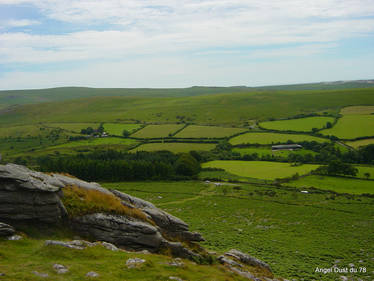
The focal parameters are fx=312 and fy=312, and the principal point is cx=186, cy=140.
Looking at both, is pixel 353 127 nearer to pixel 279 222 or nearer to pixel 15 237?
pixel 279 222

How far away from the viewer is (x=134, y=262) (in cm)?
2258

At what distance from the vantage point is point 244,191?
85.1 meters

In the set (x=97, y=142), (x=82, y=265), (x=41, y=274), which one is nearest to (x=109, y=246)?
(x=82, y=265)

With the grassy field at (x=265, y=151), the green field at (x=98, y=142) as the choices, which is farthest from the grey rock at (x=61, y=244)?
the green field at (x=98, y=142)

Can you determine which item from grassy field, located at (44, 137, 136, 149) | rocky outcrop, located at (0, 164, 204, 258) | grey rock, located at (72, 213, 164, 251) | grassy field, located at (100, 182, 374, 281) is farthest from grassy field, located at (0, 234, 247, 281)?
grassy field, located at (44, 137, 136, 149)

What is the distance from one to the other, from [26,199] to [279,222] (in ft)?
155

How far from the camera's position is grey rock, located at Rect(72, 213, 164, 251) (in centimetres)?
2734

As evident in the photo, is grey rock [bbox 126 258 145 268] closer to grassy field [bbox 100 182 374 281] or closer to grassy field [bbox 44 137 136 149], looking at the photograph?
grassy field [bbox 100 182 374 281]

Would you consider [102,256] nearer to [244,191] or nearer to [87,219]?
[87,219]

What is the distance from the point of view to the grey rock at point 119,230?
89.7ft

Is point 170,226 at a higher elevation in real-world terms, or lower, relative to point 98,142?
higher

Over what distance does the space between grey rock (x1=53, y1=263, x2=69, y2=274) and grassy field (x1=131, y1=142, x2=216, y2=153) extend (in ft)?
413

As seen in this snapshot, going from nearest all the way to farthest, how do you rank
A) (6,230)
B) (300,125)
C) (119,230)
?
(6,230) → (119,230) → (300,125)

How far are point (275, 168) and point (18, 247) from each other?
97.6 m
